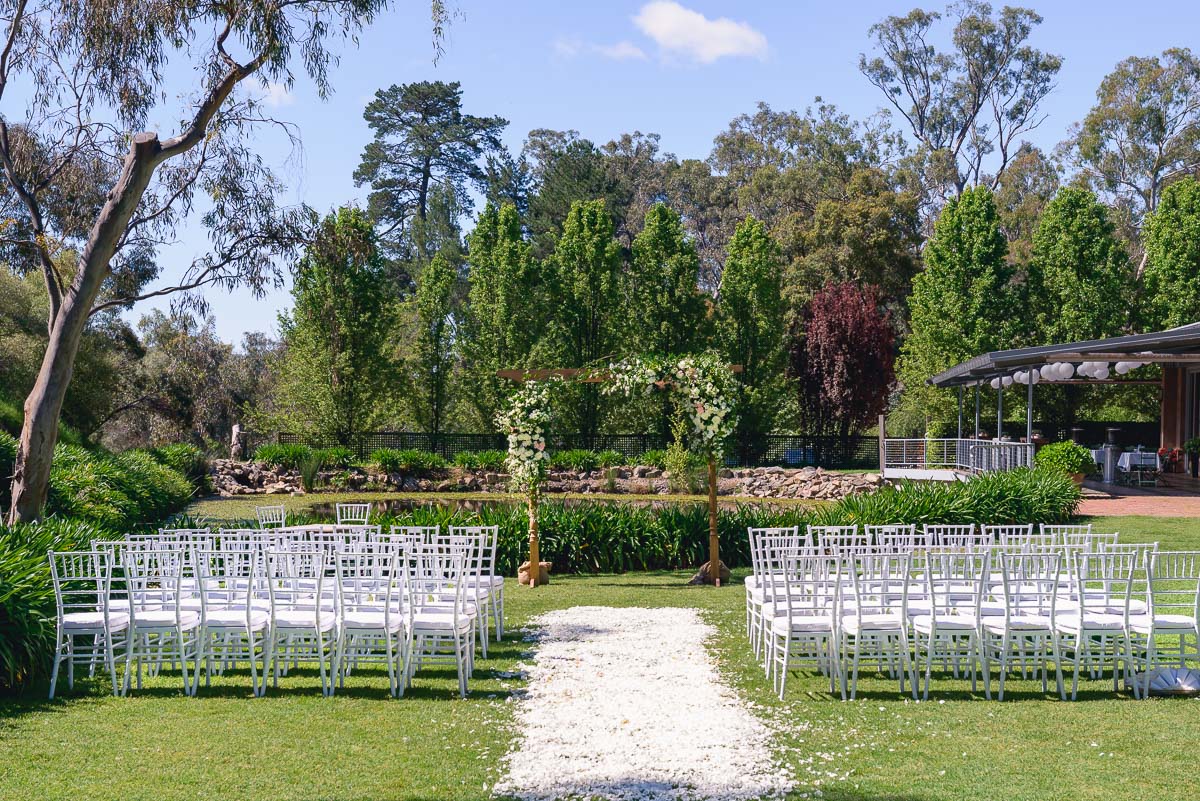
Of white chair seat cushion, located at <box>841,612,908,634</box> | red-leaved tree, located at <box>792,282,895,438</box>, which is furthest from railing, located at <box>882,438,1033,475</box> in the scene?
white chair seat cushion, located at <box>841,612,908,634</box>

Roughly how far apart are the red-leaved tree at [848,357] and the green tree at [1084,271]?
5297 millimetres

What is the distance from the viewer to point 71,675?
284 inches

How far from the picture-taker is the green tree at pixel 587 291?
35906mm

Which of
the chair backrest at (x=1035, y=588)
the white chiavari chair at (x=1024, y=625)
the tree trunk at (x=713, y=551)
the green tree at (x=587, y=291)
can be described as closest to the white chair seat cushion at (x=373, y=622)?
the white chiavari chair at (x=1024, y=625)

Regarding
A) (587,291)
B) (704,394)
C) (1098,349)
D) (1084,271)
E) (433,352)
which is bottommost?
(704,394)

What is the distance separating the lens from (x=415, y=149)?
164 ft

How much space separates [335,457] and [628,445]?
9783 mm

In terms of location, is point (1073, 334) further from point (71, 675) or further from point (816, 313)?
point (71, 675)

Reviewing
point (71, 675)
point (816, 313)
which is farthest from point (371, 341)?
point (71, 675)

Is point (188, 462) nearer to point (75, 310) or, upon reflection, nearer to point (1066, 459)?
point (75, 310)

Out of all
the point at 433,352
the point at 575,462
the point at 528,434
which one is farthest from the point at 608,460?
the point at 528,434

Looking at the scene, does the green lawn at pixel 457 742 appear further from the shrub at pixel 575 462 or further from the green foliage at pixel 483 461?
the green foliage at pixel 483 461

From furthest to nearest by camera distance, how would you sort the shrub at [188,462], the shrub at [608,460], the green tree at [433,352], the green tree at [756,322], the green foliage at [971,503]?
the green tree at [756,322], the green tree at [433,352], the shrub at [608,460], the shrub at [188,462], the green foliage at [971,503]

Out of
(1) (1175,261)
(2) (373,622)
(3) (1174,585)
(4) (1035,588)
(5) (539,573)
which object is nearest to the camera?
(2) (373,622)
